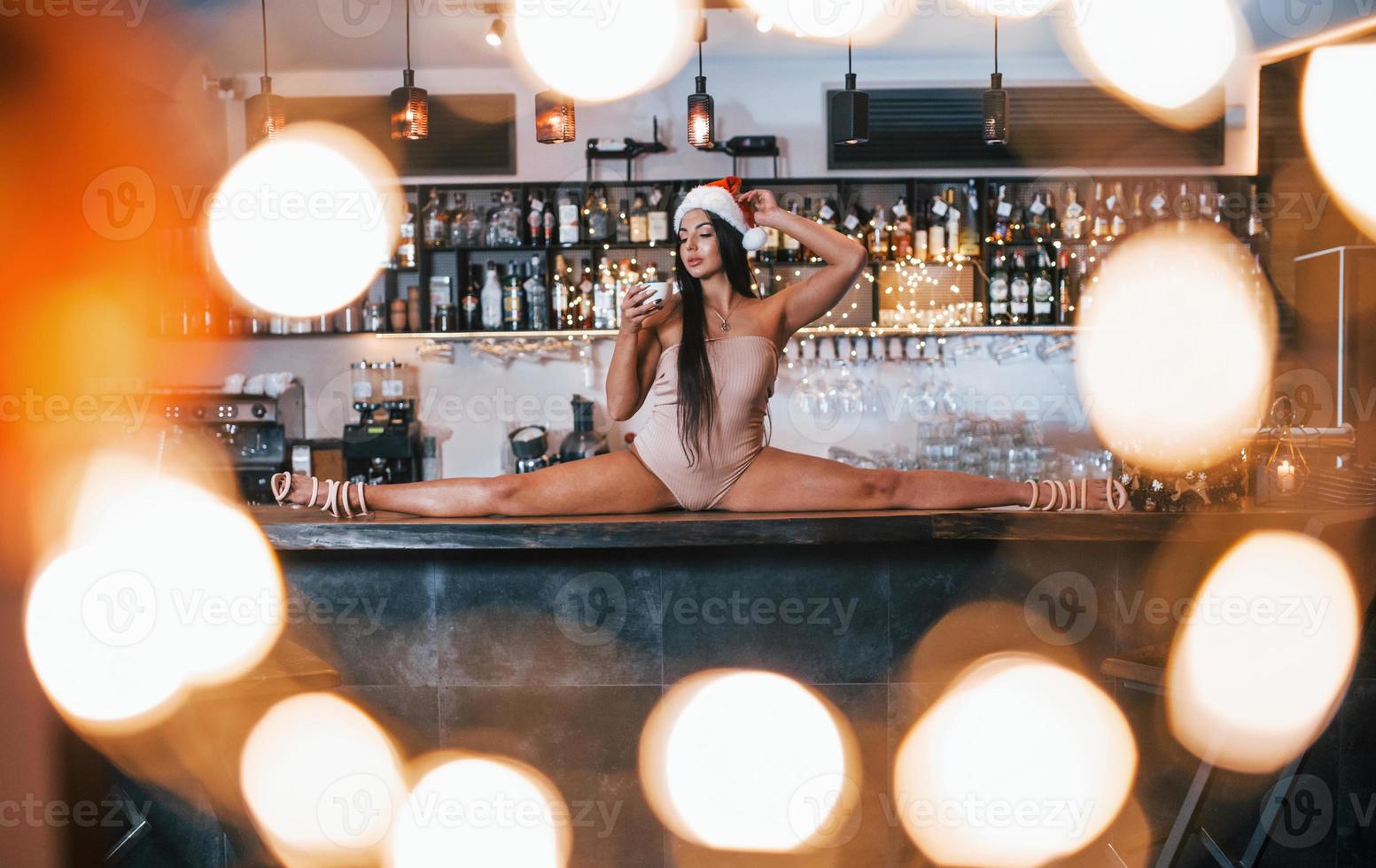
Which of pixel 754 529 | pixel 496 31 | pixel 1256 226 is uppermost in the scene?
pixel 496 31

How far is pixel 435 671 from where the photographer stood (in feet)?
7.60

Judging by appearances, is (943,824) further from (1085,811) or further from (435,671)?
(435,671)

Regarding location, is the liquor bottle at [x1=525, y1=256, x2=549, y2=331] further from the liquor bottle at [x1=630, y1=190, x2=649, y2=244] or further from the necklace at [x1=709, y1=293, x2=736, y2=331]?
the necklace at [x1=709, y1=293, x2=736, y2=331]

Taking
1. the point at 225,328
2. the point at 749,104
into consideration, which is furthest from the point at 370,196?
the point at 749,104

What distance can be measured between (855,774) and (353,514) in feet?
4.30

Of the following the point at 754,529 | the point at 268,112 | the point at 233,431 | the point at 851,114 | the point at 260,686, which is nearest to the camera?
the point at 260,686

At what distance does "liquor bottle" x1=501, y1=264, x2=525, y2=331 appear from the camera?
479 centimetres

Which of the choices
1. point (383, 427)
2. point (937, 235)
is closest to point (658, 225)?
point (937, 235)

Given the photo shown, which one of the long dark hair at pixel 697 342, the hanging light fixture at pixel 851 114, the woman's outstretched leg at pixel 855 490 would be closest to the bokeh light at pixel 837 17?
the hanging light fixture at pixel 851 114

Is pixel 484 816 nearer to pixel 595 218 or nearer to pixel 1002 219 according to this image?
pixel 595 218

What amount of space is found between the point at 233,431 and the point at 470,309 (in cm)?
126

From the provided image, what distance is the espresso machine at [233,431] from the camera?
4.60m

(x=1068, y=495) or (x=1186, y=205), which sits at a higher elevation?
(x=1186, y=205)

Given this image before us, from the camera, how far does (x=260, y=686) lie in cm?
181
